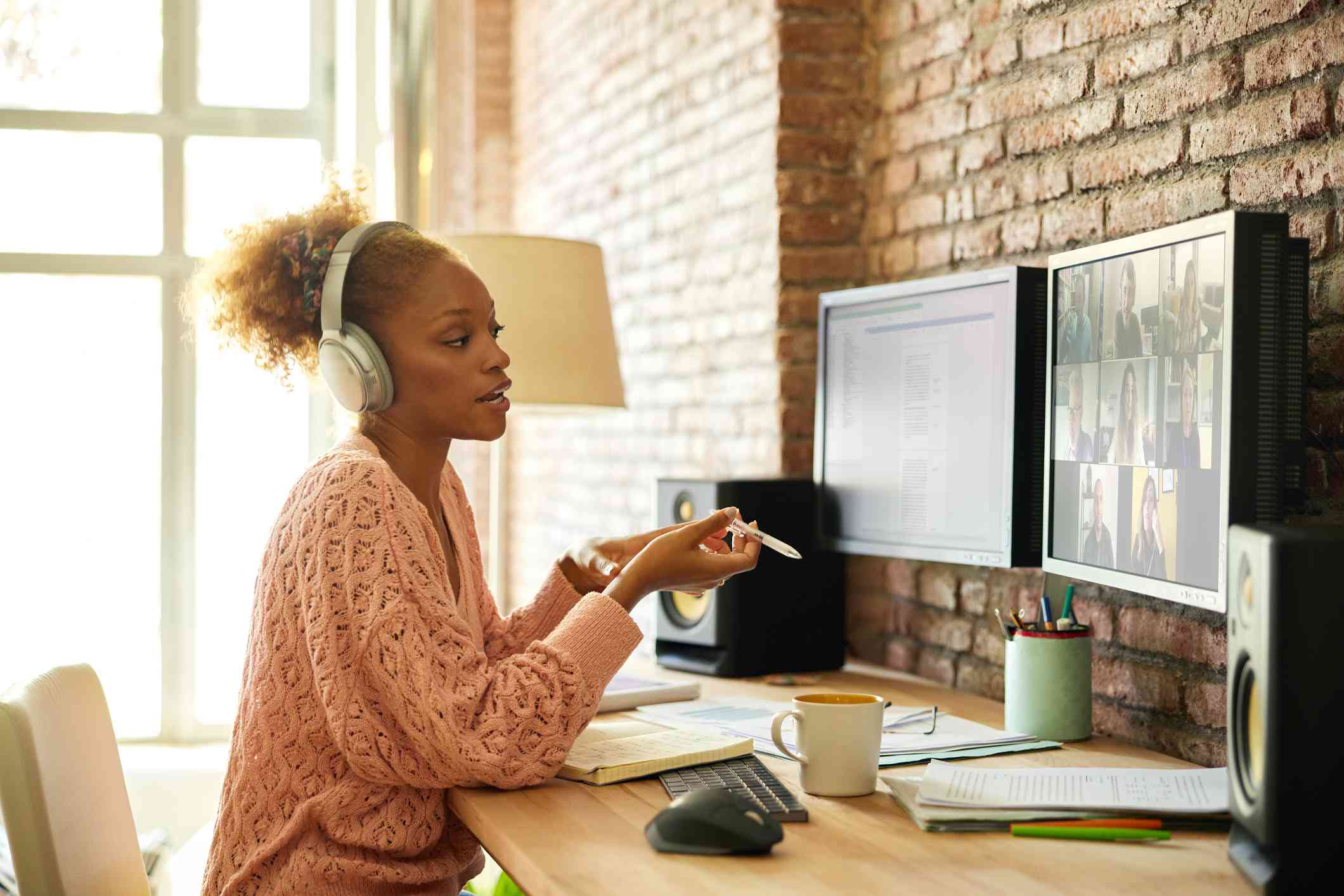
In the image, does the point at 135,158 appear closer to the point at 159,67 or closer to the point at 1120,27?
the point at 159,67

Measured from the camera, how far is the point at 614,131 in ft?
11.2

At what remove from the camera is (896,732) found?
1.66 m

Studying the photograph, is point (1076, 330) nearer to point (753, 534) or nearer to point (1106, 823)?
point (753, 534)

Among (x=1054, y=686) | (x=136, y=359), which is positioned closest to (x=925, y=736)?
(x=1054, y=686)

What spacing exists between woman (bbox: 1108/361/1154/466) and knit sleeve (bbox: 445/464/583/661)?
2.41ft

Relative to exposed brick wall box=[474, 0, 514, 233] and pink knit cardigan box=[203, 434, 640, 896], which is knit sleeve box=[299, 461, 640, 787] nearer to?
pink knit cardigan box=[203, 434, 640, 896]

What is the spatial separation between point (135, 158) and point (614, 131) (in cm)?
159

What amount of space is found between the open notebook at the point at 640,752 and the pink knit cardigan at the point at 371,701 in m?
0.08

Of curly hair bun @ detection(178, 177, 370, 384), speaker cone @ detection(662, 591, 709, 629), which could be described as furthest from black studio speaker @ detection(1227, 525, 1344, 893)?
speaker cone @ detection(662, 591, 709, 629)

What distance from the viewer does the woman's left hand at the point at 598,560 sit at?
5.85 feet

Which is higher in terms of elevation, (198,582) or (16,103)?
(16,103)

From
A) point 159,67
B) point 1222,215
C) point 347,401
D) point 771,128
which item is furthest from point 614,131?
point 1222,215

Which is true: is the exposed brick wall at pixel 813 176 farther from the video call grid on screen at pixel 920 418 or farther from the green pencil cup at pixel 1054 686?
the green pencil cup at pixel 1054 686

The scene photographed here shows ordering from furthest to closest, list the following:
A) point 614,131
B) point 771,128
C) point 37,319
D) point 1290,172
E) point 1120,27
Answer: point 37,319, point 614,131, point 771,128, point 1120,27, point 1290,172
